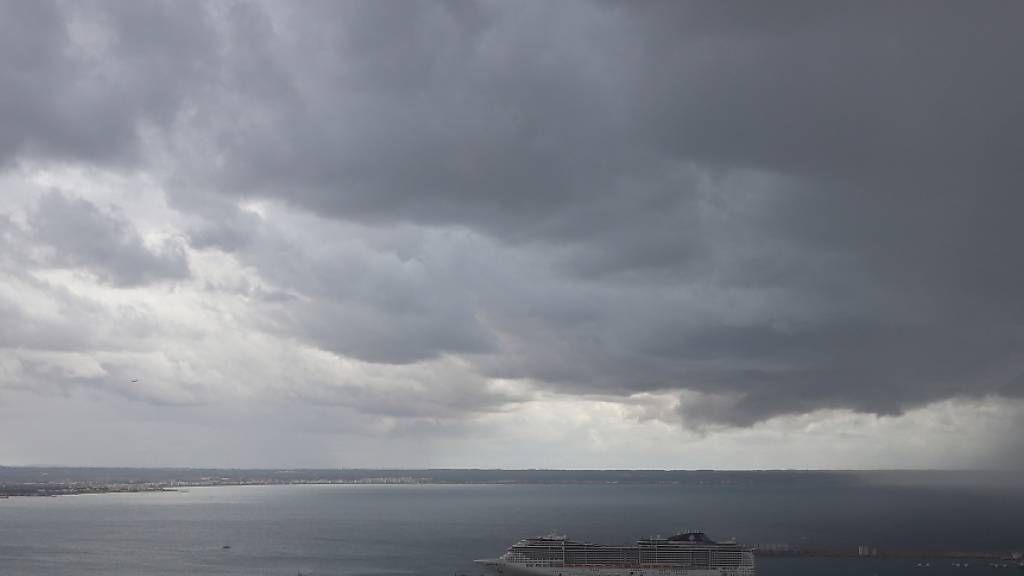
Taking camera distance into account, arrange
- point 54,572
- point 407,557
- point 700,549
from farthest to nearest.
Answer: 1. point 407,557
2. point 700,549
3. point 54,572

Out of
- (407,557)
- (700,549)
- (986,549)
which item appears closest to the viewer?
(700,549)

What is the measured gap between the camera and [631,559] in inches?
6048

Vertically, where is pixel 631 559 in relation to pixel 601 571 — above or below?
above

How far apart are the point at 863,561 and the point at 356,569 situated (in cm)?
8971

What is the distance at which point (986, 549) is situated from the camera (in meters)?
178

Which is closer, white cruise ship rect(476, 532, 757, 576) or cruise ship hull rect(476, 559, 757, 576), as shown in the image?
cruise ship hull rect(476, 559, 757, 576)

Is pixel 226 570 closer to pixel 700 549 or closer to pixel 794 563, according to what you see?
pixel 700 549

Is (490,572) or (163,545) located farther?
(163,545)

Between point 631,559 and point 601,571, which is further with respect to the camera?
point 631,559

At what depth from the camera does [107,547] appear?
182000mm

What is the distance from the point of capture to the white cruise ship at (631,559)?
490ft

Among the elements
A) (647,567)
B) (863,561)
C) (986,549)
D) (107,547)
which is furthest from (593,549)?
(107,547)

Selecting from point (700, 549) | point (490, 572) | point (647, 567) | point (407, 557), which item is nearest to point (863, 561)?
point (700, 549)

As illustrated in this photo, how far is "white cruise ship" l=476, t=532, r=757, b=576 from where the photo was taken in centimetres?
14950
